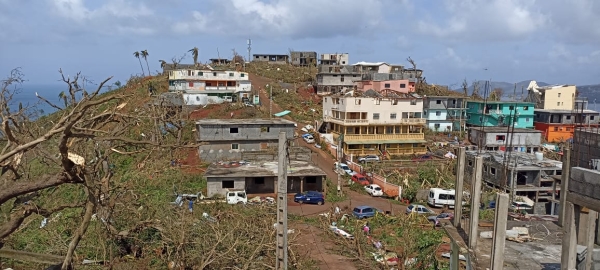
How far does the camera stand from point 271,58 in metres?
79.1

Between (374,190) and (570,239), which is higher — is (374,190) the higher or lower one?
the lower one

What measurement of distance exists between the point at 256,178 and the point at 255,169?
0.71 meters

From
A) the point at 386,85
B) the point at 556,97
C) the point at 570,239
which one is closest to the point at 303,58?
the point at 386,85

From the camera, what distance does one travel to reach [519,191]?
29.1 m

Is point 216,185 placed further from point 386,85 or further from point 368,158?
point 386,85

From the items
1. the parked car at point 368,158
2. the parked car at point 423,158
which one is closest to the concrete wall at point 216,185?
the parked car at point 368,158

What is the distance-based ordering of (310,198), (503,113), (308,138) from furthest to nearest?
(503,113) → (308,138) → (310,198)

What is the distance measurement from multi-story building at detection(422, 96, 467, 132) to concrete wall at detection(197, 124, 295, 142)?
21.2 meters

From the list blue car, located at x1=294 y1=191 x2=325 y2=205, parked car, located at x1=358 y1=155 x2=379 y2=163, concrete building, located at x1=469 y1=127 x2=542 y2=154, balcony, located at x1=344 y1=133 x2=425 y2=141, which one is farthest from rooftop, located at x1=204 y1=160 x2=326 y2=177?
concrete building, located at x1=469 y1=127 x2=542 y2=154

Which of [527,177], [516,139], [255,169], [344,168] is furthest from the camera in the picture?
[516,139]

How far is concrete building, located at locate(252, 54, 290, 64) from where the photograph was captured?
78.5 metres

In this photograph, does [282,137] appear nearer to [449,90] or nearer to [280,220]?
[280,220]

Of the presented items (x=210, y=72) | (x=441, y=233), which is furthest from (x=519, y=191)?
(x=210, y=72)

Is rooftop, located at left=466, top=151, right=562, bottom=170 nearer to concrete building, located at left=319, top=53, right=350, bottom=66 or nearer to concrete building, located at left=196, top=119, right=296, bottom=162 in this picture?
concrete building, located at left=196, top=119, right=296, bottom=162
